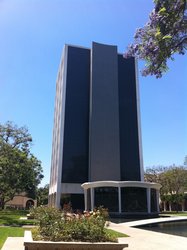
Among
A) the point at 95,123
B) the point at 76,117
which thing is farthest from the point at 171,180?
the point at 76,117

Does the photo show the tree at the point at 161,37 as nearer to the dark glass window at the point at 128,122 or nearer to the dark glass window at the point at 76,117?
the dark glass window at the point at 76,117

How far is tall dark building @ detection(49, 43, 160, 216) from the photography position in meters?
53.0

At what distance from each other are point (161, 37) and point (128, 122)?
1980 inches

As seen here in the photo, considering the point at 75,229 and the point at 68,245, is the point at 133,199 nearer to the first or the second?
the point at 75,229

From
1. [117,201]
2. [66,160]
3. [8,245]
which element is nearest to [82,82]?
[66,160]

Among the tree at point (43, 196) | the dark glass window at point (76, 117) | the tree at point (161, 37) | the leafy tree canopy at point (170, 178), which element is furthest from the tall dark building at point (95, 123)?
the tree at point (161, 37)

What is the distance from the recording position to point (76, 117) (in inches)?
2189

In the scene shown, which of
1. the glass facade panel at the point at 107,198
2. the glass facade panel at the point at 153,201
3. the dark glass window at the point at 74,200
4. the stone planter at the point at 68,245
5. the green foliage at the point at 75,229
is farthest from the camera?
the dark glass window at the point at 74,200

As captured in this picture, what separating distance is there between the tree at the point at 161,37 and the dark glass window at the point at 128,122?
4731 cm

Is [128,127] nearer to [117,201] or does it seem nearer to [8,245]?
[117,201]

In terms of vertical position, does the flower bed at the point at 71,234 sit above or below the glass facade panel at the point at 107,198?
below

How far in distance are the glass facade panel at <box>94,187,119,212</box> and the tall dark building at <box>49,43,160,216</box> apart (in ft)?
34.2

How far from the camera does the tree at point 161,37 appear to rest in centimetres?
733

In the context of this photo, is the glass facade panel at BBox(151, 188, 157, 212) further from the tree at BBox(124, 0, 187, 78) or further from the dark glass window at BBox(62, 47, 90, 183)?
the tree at BBox(124, 0, 187, 78)
